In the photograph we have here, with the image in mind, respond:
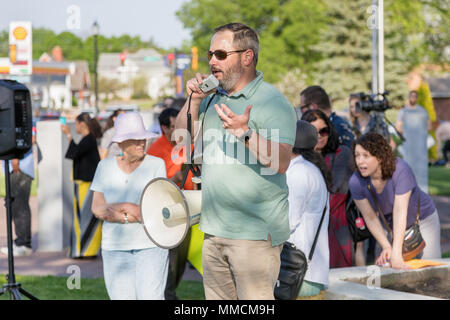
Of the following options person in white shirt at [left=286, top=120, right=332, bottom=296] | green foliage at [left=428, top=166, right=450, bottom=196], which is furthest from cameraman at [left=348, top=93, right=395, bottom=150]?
green foliage at [left=428, top=166, right=450, bottom=196]

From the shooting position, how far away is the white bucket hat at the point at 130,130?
16.5 feet

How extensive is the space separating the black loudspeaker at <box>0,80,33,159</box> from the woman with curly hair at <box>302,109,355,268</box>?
2434 millimetres

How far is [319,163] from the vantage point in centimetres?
532

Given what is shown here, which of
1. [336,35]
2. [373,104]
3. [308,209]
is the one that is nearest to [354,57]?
[336,35]

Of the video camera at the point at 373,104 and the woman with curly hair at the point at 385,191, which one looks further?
the video camera at the point at 373,104

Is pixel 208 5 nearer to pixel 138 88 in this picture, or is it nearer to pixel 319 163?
pixel 138 88

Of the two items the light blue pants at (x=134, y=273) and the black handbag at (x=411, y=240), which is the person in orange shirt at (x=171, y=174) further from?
the black handbag at (x=411, y=240)

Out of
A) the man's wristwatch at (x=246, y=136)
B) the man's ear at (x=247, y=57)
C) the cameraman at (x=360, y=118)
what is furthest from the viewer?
the cameraman at (x=360, y=118)

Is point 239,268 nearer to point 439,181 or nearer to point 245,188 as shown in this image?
point 245,188

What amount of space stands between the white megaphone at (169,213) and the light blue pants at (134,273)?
1.45 m

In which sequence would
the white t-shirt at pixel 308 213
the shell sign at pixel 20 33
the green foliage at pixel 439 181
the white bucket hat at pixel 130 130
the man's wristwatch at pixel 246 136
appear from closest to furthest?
the man's wristwatch at pixel 246 136, the white t-shirt at pixel 308 213, the white bucket hat at pixel 130 130, the green foliage at pixel 439 181, the shell sign at pixel 20 33

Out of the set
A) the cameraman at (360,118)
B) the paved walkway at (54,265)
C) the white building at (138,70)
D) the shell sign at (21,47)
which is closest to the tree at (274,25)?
the shell sign at (21,47)

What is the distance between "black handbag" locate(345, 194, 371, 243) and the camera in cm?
644

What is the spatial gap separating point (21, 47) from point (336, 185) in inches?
595
